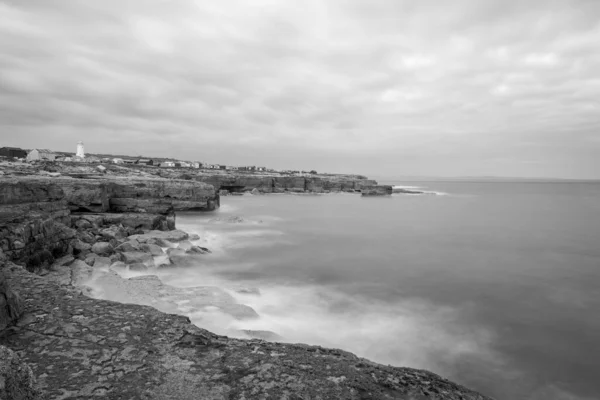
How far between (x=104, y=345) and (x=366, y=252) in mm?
15742

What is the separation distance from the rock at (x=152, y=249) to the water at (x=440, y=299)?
1.93 meters

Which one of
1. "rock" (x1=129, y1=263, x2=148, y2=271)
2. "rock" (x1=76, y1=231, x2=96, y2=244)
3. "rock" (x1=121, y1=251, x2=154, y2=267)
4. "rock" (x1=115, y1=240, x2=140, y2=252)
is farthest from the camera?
"rock" (x1=76, y1=231, x2=96, y2=244)

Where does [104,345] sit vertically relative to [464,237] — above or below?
above

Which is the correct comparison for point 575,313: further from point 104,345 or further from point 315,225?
point 315,225

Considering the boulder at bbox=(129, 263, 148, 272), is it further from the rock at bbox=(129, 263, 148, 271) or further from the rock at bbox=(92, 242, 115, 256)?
the rock at bbox=(92, 242, 115, 256)

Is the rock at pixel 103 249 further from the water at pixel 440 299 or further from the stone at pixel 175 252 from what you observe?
the water at pixel 440 299

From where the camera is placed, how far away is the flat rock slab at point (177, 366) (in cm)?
286

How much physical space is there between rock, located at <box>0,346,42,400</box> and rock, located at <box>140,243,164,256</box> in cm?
1196

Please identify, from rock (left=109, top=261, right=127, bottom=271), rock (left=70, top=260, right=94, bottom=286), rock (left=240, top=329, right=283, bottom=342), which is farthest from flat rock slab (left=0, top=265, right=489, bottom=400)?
rock (left=109, top=261, right=127, bottom=271)

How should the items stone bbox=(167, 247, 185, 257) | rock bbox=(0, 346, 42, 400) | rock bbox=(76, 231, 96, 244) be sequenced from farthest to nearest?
stone bbox=(167, 247, 185, 257)
rock bbox=(76, 231, 96, 244)
rock bbox=(0, 346, 42, 400)

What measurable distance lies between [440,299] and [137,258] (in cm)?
1092

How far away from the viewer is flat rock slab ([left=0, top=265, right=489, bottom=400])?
2.86m

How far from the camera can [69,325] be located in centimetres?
376

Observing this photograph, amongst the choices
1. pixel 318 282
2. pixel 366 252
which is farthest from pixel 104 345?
pixel 366 252
